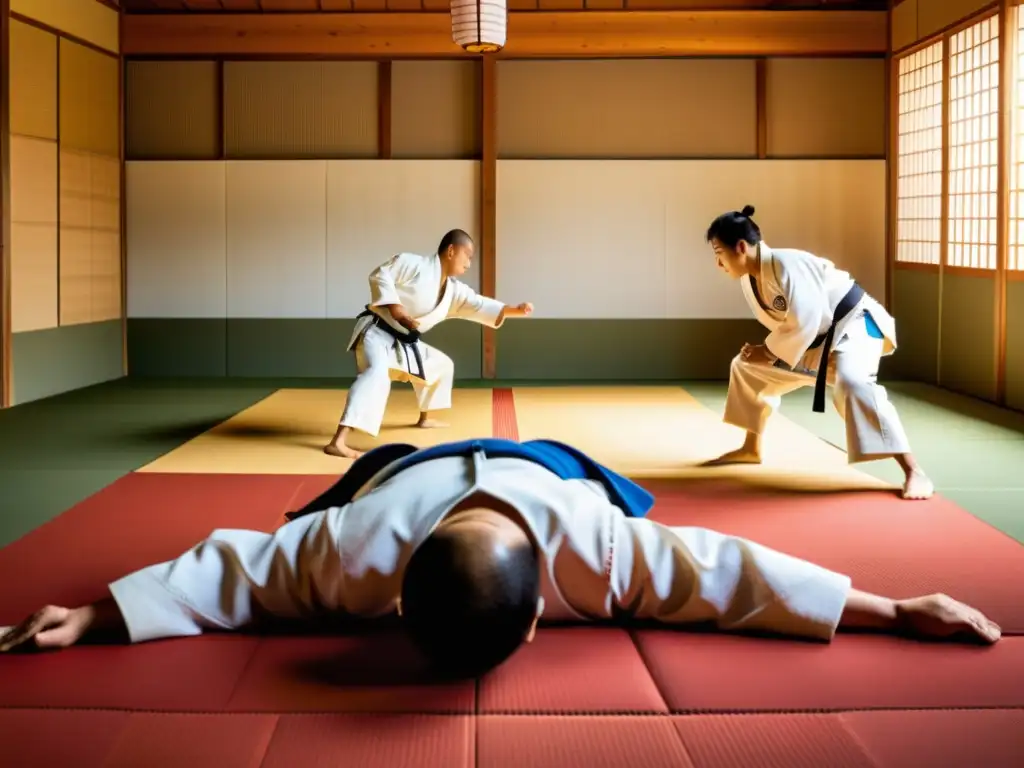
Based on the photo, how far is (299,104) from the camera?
8.51 m

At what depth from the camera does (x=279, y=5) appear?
27.4 ft

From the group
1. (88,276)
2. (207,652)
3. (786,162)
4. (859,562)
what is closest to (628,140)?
(786,162)

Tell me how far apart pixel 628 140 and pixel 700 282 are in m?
1.21

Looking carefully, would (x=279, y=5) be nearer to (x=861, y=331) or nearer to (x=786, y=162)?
(x=786, y=162)

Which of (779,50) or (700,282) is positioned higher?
(779,50)

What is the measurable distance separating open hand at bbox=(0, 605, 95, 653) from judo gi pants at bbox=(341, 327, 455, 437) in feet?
9.22

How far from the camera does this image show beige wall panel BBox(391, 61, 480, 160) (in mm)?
8469

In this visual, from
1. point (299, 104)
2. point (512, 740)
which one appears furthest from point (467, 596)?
point (299, 104)

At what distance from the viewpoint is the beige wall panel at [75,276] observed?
293 inches

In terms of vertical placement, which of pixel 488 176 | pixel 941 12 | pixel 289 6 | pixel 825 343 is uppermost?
pixel 289 6

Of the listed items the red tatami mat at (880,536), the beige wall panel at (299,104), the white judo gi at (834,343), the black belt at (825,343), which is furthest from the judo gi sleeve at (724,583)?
the beige wall panel at (299,104)

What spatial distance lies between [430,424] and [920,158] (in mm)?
4182

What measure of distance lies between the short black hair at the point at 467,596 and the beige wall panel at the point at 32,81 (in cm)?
576

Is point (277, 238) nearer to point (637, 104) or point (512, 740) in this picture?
point (637, 104)
